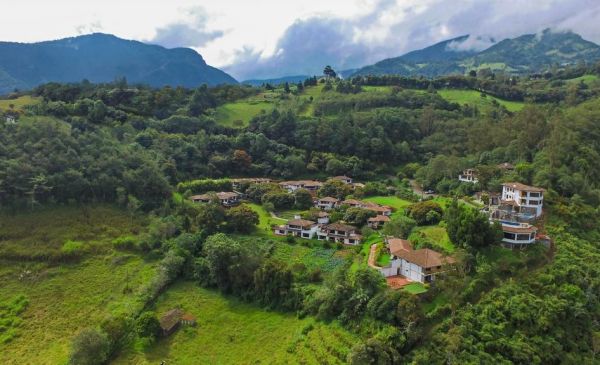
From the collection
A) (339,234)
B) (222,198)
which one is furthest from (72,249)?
(339,234)

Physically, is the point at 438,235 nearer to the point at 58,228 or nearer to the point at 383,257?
the point at 383,257

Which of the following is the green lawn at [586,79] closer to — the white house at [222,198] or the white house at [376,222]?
the white house at [376,222]

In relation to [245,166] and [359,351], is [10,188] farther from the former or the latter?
[359,351]

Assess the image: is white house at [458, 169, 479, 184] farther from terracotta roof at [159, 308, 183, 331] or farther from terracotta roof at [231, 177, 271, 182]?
terracotta roof at [159, 308, 183, 331]

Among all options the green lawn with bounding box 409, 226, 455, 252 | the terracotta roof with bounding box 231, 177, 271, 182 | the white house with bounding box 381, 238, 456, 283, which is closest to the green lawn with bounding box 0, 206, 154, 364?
the terracotta roof with bounding box 231, 177, 271, 182

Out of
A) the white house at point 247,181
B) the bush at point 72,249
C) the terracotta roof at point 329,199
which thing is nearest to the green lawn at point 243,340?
the bush at point 72,249

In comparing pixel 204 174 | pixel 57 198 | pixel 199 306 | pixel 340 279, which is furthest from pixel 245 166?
pixel 340 279
